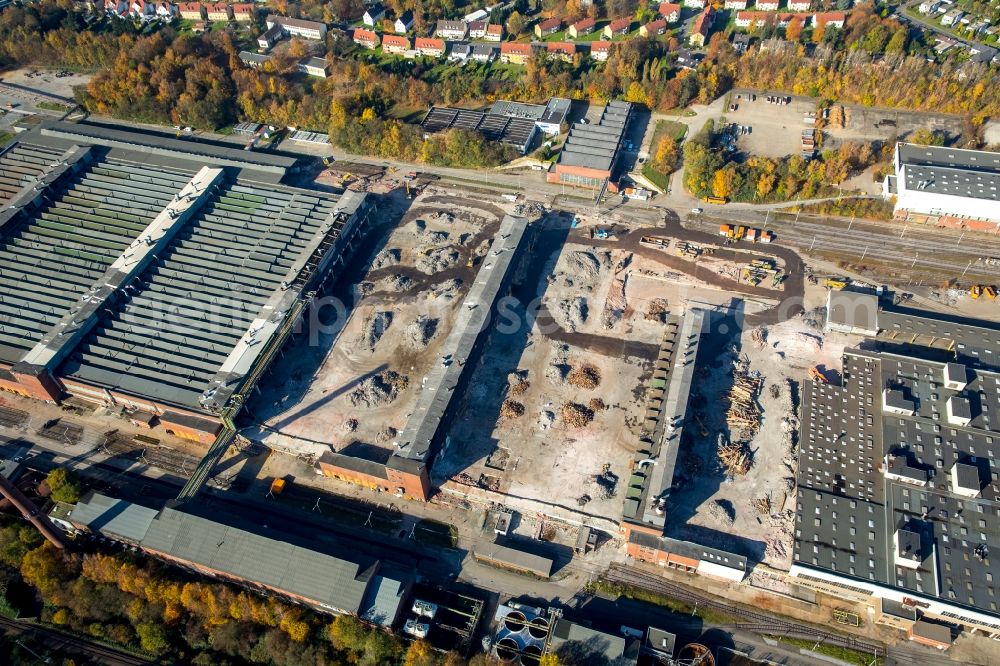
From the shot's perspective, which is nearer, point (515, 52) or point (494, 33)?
point (515, 52)

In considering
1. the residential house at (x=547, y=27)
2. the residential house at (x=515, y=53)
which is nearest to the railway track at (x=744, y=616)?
the residential house at (x=515, y=53)

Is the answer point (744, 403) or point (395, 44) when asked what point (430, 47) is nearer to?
point (395, 44)

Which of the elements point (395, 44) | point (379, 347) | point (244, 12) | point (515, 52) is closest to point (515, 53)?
point (515, 52)

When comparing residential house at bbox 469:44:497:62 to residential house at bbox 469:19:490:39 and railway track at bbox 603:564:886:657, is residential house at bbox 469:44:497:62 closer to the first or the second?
residential house at bbox 469:19:490:39

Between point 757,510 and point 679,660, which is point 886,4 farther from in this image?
point 679,660

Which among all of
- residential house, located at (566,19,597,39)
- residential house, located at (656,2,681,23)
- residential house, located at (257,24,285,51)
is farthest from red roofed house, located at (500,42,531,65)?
residential house, located at (257,24,285,51)

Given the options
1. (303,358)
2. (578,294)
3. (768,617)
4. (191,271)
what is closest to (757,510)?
(768,617)
